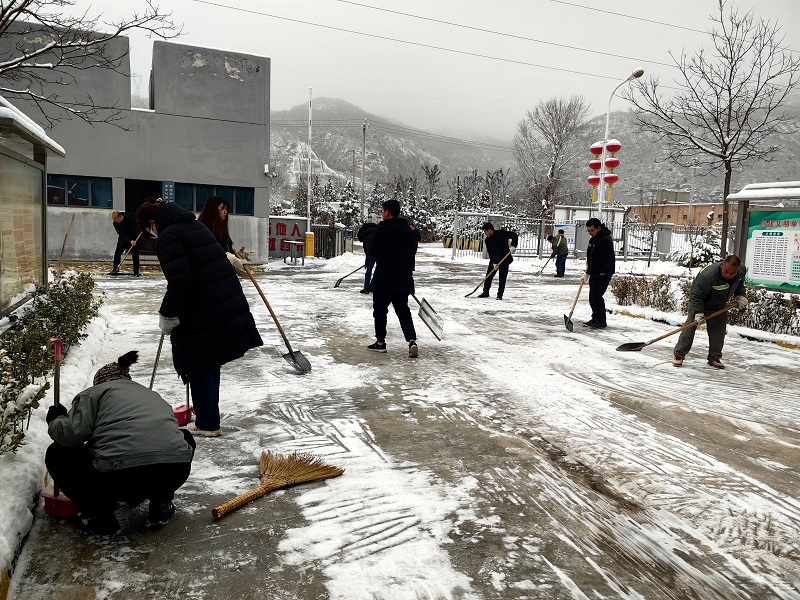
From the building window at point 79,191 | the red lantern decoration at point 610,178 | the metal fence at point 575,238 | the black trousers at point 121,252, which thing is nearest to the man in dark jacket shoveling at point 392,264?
the black trousers at point 121,252

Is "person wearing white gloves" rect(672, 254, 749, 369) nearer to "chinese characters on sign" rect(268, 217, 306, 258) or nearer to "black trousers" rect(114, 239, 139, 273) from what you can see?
"black trousers" rect(114, 239, 139, 273)

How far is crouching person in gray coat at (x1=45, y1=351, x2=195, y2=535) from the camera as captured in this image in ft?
9.20

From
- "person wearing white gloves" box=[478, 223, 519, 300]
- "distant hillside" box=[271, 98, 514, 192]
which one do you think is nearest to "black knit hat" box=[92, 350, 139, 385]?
"person wearing white gloves" box=[478, 223, 519, 300]

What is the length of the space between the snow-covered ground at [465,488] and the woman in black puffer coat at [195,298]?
2.13 ft

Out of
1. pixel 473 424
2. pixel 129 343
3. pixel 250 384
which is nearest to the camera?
pixel 473 424

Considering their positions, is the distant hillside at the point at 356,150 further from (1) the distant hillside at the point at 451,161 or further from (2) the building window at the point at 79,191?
(2) the building window at the point at 79,191

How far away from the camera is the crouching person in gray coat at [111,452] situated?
280cm

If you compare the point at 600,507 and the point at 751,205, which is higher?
the point at 751,205

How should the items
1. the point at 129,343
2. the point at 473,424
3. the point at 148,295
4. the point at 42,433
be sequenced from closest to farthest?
the point at 42,433 < the point at 473,424 < the point at 129,343 < the point at 148,295

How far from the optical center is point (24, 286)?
22.4 feet

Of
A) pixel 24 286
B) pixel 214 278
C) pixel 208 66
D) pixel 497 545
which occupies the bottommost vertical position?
pixel 497 545

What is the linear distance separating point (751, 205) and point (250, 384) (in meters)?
8.94

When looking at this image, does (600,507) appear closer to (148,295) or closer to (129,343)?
(129,343)

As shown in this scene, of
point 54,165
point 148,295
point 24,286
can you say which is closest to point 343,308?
point 148,295
